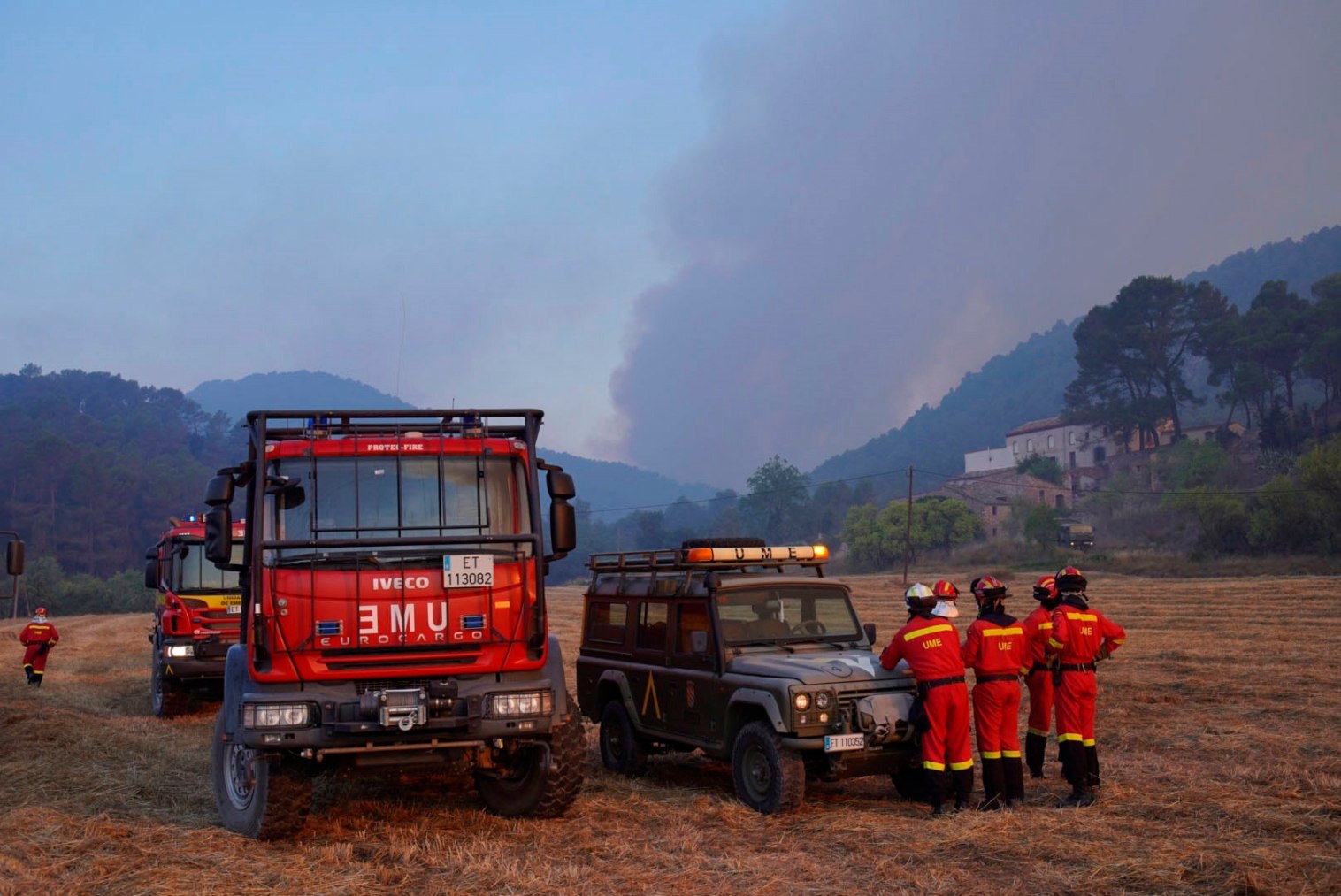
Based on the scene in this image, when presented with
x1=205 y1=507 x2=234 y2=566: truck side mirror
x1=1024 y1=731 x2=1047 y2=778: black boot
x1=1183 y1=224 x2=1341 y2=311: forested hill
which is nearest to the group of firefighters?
x1=1024 y1=731 x2=1047 y2=778: black boot

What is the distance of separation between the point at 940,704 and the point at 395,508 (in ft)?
13.6

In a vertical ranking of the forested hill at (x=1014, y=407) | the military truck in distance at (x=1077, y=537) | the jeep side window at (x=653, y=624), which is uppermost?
the forested hill at (x=1014, y=407)

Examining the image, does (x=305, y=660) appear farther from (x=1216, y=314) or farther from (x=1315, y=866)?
(x=1216, y=314)

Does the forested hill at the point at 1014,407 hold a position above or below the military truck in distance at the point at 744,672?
above

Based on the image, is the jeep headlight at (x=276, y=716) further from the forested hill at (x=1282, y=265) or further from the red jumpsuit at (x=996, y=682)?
the forested hill at (x=1282, y=265)

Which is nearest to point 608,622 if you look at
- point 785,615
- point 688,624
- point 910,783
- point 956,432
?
point 688,624

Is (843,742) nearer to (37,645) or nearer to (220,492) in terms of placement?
(220,492)

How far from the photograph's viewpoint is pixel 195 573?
16031 mm

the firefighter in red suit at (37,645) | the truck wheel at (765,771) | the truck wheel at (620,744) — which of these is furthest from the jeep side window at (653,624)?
the firefighter in red suit at (37,645)

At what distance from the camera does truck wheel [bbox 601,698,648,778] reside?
10.8 metres

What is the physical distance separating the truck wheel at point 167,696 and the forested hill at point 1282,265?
176 m

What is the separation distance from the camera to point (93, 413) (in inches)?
5871

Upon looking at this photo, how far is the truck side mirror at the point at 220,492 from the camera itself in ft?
26.0

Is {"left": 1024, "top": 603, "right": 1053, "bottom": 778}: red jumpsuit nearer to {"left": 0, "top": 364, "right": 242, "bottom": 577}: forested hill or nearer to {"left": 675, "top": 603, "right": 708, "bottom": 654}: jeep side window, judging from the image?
{"left": 675, "top": 603, "right": 708, "bottom": 654}: jeep side window
